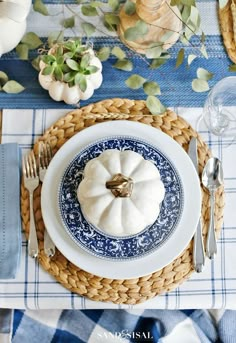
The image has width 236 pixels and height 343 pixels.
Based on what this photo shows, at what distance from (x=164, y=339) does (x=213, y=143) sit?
0.36m

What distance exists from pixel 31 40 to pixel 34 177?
23 centimetres

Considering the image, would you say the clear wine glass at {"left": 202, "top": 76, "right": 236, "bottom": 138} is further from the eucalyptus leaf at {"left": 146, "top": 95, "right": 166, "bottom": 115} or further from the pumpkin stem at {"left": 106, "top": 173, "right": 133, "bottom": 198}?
the pumpkin stem at {"left": 106, "top": 173, "right": 133, "bottom": 198}

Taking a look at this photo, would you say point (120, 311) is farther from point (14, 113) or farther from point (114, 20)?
point (114, 20)

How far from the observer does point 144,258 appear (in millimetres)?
843

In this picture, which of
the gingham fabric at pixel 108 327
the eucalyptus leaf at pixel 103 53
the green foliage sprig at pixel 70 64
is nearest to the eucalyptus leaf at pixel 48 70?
the green foliage sprig at pixel 70 64

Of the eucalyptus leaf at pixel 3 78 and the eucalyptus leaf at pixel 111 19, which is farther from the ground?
the eucalyptus leaf at pixel 111 19

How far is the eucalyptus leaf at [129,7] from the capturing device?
913 millimetres

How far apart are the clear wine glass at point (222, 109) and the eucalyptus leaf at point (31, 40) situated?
28 centimetres

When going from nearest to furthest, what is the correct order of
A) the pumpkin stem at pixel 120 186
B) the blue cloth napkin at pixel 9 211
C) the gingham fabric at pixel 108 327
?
the pumpkin stem at pixel 120 186 → the blue cloth napkin at pixel 9 211 → the gingham fabric at pixel 108 327

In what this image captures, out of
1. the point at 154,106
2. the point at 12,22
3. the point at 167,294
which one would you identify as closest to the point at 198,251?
the point at 167,294

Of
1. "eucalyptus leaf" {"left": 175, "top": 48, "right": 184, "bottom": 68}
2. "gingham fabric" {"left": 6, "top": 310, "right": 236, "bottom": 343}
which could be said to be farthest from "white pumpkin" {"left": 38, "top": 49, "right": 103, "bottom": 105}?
"gingham fabric" {"left": 6, "top": 310, "right": 236, "bottom": 343}

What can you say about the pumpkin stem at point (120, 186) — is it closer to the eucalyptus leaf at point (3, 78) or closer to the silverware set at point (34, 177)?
the silverware set at point (34, 177)

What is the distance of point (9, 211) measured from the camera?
0.89 metres

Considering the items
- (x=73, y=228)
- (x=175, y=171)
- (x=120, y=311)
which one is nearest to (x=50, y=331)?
(x=120, y=311)
